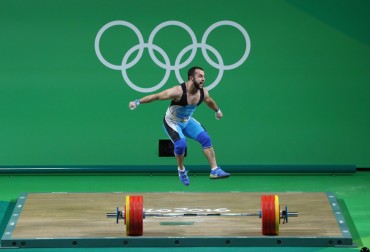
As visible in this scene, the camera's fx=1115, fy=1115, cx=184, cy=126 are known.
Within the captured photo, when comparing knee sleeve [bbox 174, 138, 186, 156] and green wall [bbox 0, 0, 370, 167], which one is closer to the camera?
knee sleeve [bbox 174, 138, 186, 156]

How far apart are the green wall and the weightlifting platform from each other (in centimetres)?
188

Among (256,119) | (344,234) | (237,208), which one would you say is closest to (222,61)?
(256,119)

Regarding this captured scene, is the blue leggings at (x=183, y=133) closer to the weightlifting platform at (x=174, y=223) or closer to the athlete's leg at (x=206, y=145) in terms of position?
the athlete's leg at (x=206, y=145)

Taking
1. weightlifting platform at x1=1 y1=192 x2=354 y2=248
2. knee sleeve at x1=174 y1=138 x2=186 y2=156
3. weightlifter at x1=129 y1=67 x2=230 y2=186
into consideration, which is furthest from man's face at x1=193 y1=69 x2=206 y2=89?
weightlifting platform at x1=1 y1=192 x2=354 y2=248

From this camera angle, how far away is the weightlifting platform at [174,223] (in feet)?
41.6

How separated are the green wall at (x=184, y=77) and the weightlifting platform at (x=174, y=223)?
188 cm

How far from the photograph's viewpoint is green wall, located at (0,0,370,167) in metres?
16.8

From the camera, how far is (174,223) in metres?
13.6

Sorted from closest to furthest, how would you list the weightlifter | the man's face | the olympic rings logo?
the man's face → the weightlifter → the olympic rings logo

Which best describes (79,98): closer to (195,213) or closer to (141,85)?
(141,85)

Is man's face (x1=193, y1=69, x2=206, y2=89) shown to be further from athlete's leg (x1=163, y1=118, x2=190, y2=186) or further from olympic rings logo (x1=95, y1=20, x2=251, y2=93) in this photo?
olympic rings logo (x1=95, y1=20, x2=251, y2=93)

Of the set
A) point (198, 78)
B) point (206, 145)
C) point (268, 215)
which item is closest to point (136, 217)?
point (206, 145)

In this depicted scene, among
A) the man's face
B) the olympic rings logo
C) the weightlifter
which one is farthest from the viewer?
the olympic rings logo

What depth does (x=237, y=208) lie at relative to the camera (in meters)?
14.2
